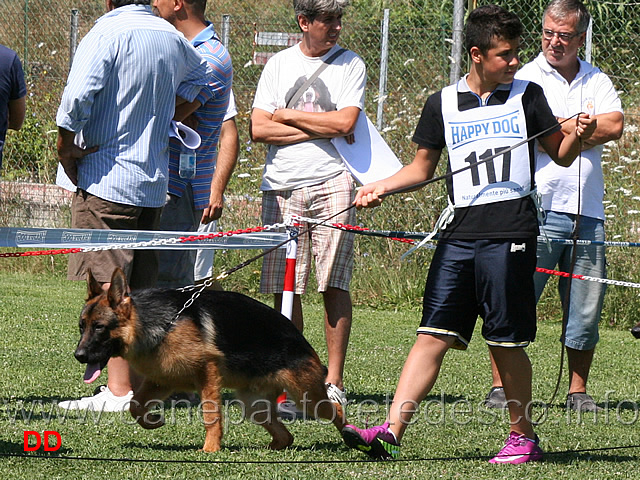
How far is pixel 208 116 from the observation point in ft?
19.3

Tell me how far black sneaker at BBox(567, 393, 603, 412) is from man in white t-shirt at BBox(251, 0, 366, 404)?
1422 millimetres

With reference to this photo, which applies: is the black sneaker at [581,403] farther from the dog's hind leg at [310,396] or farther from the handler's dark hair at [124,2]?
the handler's dark hair at [124,2]

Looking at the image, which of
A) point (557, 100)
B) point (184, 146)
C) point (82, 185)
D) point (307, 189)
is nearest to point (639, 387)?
point (557, 100)

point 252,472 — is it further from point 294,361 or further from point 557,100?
point 557,100

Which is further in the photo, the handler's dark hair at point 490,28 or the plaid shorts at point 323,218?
the plaid shorts at point 323,218

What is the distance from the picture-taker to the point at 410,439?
4910 millimetres

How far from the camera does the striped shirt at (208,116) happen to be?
18.9 ft

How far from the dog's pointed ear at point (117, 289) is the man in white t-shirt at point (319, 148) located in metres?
1.57

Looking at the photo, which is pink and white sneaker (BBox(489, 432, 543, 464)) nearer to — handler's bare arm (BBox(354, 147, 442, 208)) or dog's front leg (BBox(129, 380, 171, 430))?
handler's bare arm (BBox(354, 147, 442, 208))

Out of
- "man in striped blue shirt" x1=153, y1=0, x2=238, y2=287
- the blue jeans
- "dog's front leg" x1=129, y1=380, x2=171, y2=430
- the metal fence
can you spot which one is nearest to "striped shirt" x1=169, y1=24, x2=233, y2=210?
"man in striped blue shirt" x1=153, y1=0, x2=238, y2=287

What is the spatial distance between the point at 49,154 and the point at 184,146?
7.38 m

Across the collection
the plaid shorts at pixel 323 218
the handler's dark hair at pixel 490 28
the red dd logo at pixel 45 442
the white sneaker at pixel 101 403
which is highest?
the handler's dark hair at pixel 490 28

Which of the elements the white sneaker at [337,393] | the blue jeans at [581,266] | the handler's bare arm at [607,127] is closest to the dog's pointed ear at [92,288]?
the white sneaker at [337,393]

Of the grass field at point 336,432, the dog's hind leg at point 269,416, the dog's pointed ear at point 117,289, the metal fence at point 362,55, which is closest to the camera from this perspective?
the grass field at point 336,432
